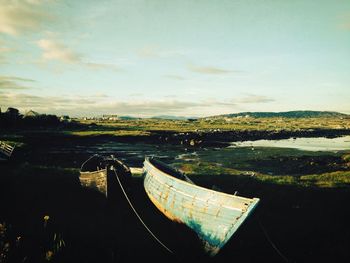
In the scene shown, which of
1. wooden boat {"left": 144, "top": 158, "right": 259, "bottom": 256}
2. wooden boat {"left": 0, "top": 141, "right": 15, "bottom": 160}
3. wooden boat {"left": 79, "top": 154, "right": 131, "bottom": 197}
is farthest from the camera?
wooden boat {"left": 0, "top": 141, "right": 15, "bottom": 160}

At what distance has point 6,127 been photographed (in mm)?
76625

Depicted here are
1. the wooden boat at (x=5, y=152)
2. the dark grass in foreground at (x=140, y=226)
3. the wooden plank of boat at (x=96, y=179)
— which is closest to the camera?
the dark grass in foreground at (x=140, y=226)

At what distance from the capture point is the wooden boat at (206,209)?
1094 cm

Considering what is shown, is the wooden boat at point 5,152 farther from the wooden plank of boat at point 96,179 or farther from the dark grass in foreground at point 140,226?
the wooden plank of boat at point 96,179

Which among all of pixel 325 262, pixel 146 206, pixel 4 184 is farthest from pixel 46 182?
pixel 325 262

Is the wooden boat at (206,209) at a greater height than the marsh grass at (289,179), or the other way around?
the wooden boat at (206,209)

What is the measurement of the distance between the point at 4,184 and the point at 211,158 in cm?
2678

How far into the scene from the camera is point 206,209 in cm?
1222

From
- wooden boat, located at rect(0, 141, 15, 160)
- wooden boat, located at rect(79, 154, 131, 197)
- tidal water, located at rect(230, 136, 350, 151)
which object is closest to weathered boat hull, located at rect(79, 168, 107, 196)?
wooden boat, located at rect(79, 154, 131, 197)

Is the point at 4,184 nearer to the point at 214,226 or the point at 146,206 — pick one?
the point at 146,206

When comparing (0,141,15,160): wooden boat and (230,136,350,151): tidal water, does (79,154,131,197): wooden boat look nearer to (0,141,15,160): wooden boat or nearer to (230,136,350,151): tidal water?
(0,141,15,160): wooden boat

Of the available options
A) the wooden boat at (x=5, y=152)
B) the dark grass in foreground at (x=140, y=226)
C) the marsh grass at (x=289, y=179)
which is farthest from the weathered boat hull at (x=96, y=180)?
the wooden boat at (x=5, y=152)

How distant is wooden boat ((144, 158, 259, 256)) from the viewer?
10.9 metres

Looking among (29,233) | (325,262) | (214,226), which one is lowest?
(325,262)
